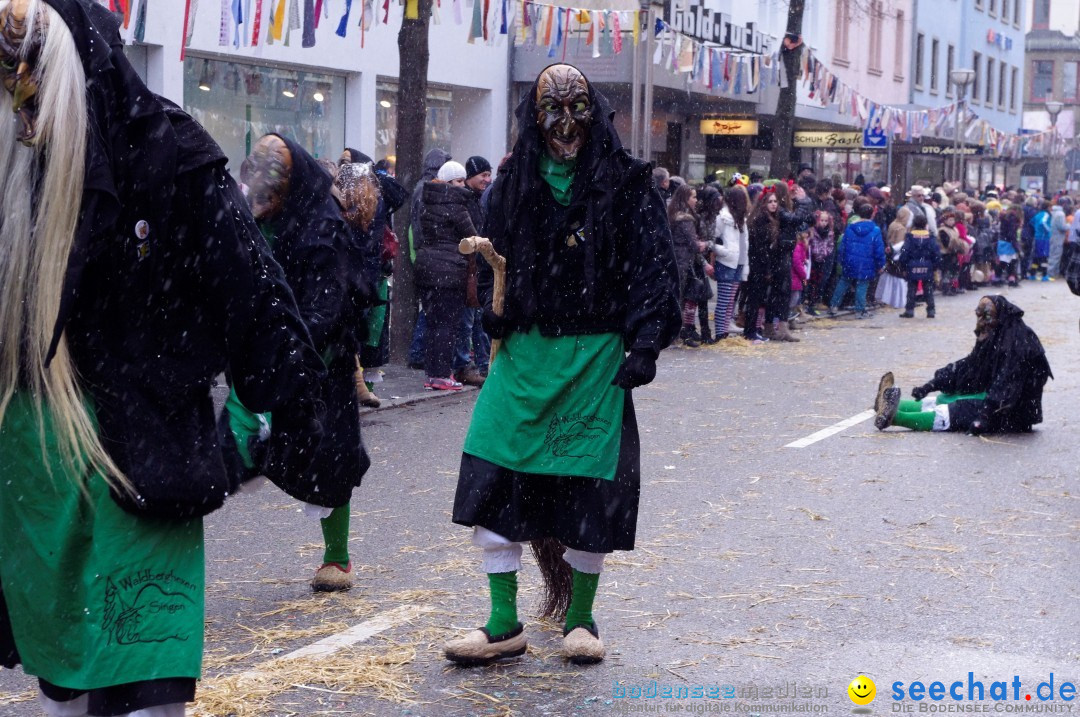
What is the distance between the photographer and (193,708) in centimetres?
432

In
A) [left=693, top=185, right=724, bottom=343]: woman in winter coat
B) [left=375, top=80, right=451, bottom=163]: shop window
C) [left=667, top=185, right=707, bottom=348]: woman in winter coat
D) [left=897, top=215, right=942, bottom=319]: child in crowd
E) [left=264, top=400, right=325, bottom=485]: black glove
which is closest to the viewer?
[left=264, top=400, right=325, bottom=485]: black glove

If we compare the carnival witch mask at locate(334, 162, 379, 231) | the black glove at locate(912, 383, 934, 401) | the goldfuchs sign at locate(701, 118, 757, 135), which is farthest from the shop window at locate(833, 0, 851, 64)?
the carnival witch mask at locate(334, 162, 379, 231)

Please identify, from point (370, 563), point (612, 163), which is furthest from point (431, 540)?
point (612, 163)

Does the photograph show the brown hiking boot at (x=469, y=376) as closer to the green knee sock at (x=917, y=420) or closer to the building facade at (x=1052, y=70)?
the green knee sock at (x=917, y=420)

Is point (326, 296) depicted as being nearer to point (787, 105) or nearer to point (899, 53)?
point (787, 105)

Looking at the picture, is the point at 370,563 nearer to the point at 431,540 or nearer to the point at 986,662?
the point at 431,540

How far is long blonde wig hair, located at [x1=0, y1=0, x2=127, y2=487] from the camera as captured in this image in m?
2.56

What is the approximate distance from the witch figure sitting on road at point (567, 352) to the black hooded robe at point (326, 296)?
3.09 feet

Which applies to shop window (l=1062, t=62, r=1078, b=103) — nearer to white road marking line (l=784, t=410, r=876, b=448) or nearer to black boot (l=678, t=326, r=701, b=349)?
black boot (l=678, t=326, r=701, b=349)

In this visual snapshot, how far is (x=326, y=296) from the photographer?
556 centimetres

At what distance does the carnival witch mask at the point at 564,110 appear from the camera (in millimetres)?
4754

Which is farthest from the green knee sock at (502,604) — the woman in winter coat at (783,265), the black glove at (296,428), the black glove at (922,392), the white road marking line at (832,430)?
the woman in winter coat at (783,265)

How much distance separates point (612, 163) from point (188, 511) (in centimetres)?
246

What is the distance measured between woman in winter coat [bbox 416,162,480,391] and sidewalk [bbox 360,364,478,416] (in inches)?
7.4
